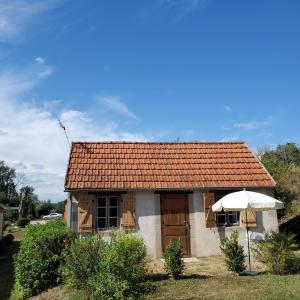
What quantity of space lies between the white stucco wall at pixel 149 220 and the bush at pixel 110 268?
5.87 meters

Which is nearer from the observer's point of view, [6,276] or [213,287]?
[213,287]

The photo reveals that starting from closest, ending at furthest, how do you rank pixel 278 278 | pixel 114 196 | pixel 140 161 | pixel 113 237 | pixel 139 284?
1. pixel 139 284
2. pixel 113 237
3. pixel 278 278
4. pixel 114 196
5. pixel 140 161

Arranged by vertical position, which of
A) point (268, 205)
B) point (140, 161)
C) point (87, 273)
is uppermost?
point (140, 161)

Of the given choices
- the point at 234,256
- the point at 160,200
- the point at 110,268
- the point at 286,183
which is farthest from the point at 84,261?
the point at 286,183

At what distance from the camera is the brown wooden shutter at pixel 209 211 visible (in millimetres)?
14203

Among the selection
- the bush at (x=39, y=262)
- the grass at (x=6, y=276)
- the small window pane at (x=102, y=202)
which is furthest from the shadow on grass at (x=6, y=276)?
the small window pane at (x=102, y=202)

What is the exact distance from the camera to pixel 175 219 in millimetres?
14305

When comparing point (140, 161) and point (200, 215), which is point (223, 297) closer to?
point (200, 215)

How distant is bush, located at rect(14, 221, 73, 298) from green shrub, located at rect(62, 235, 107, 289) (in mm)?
2050

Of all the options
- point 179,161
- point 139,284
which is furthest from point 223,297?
point 179,161

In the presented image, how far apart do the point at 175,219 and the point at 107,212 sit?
261cm

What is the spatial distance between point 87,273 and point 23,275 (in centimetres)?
348

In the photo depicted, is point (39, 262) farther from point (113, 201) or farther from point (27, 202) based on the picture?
point (27, 202)

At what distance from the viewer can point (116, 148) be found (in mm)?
16547
